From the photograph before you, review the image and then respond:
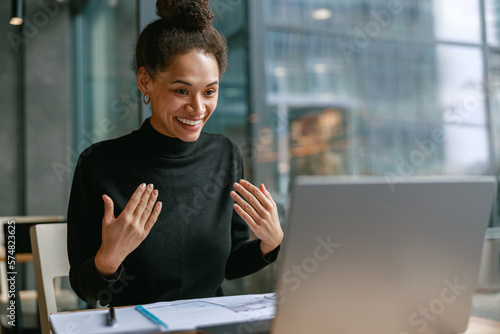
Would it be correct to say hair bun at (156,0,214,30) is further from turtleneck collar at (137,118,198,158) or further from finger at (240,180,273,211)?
finger at (240,180,273,211)

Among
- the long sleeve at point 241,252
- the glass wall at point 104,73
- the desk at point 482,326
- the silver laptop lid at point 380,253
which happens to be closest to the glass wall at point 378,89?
the long sleeve at point 241,252

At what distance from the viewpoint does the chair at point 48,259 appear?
4.73ft

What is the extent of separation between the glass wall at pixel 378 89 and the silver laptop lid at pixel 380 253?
1.28 m

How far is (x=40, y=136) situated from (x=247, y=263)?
4.12 metres

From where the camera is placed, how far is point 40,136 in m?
4.94

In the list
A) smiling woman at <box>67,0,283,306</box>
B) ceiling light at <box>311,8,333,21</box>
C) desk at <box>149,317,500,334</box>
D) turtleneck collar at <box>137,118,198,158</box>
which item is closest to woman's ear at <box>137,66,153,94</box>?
smiling woman at <box>67,0,283,306</box>

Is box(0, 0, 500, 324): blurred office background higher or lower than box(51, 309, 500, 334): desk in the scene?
higher

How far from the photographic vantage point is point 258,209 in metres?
1.12

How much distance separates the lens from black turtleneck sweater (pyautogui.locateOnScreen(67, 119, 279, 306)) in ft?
4.29

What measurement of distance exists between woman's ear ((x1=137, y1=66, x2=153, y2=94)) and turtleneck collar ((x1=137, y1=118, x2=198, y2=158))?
0.12m

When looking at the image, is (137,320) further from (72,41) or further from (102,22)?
(72,41)

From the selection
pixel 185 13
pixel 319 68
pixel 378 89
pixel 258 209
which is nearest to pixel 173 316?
pixel 258 209

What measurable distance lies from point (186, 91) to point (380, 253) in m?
0.69

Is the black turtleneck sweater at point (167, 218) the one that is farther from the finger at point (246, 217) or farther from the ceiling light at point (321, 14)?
the ceiling light at point (321, 14)
